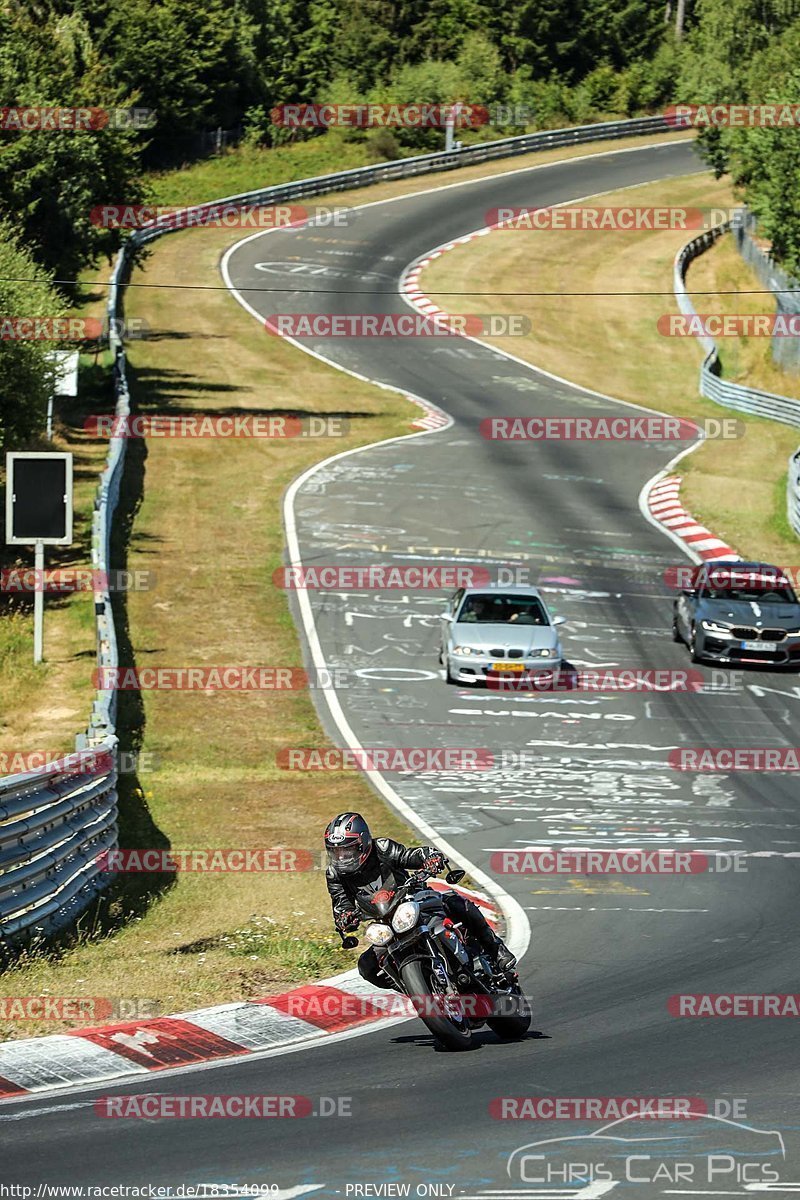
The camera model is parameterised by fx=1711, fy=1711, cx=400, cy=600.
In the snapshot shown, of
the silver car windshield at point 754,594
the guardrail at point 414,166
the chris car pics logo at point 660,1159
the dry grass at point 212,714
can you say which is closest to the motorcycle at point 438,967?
the chris car pics logo at point 660,1159

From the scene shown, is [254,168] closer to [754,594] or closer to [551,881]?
[754,594]

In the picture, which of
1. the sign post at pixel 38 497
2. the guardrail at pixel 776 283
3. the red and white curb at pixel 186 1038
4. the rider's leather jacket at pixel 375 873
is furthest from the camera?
the guardrail at pixel 776 283

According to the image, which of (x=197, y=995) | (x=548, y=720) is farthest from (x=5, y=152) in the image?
(x=197, y=995)

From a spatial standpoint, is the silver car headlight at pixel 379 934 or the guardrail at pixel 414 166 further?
the guardrail at pixel 414 166

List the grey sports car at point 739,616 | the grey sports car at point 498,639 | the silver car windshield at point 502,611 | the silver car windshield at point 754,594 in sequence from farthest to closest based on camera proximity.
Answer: the silver car windshield at point 754,594 → the grey sports car at point 739,616 → the silver car windshield at point 502,611 → the grey sports car at point 498,639

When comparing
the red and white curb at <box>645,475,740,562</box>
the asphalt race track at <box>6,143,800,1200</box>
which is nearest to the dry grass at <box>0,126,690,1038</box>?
the asphalt race track at <box>6,143,800,1200</box>

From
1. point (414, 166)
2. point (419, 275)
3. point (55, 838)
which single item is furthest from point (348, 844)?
point (414, 166)

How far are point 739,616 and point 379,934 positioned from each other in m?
18.4

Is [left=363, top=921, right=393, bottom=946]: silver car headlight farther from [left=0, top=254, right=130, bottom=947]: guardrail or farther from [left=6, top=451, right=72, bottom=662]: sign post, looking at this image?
[left=6, top=451, right=72, bottom=662]: sign post

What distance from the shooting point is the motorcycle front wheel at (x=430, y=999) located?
10352 millimetres

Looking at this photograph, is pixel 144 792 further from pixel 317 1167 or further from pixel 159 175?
pixel 159 175

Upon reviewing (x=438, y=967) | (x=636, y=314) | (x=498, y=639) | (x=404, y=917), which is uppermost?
(x=404, y=917)

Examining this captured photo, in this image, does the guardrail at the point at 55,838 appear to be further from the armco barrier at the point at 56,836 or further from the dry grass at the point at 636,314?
the dry grass at the point at 636,314

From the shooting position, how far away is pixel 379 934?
10.4m
